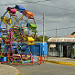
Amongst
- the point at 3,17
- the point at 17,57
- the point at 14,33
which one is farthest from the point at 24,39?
the point at 3,17

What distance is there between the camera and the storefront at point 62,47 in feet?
102

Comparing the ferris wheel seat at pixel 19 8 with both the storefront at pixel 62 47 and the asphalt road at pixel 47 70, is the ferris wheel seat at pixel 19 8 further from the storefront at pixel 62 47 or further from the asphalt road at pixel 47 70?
the asphalt road at pixel 47 70

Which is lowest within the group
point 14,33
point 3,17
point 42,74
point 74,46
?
point 42,74

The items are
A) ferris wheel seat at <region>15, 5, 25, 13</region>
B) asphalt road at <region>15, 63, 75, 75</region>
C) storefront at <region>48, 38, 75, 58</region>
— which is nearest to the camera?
asphalt road at <region>15, 63, 75, 75</region>

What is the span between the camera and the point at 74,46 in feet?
101

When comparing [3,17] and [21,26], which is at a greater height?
[3,17]

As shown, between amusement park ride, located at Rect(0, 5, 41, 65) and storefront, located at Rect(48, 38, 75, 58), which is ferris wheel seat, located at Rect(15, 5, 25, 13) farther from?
storefront, located at Rect(48, 38, 75, 58)

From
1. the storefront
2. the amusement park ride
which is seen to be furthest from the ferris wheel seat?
the storefront

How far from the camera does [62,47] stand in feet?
108

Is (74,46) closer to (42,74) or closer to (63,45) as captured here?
(63,45)

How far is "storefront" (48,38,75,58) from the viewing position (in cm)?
3103

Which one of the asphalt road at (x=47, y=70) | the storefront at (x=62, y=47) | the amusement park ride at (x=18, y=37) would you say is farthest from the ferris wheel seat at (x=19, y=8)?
the asphalt road at (x=47, y=70)

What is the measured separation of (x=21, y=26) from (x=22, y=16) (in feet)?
8.98

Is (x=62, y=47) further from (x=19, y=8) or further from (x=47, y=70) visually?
(x=47, y=70)
